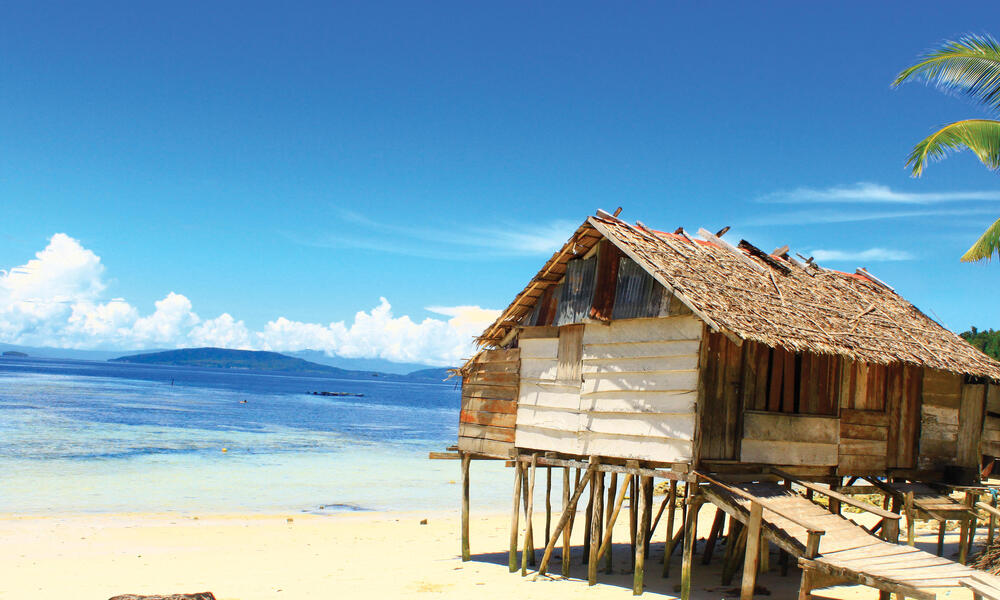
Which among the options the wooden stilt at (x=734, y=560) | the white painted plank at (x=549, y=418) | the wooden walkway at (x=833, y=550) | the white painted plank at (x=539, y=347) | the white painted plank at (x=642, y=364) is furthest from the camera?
the white painted plank at (x=539, y=347)

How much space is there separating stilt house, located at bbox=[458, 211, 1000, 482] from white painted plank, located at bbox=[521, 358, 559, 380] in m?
0.02

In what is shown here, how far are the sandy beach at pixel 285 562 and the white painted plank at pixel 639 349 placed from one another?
136 inches

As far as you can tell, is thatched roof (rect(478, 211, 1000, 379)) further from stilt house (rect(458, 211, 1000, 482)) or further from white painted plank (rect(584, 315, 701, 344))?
white painted plank (rect(584, 315, 701, 344))

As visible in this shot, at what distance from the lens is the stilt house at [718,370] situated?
10938 millimetres

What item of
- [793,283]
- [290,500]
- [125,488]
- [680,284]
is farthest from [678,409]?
[125,488]

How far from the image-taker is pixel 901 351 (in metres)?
12.0

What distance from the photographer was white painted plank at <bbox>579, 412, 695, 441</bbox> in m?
10.8

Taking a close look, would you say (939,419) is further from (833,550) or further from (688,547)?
(688,547)

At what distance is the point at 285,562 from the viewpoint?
15492 mm

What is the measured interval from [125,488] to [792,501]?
21.1 metres

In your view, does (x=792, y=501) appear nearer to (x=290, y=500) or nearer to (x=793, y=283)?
(x=793, y=283)

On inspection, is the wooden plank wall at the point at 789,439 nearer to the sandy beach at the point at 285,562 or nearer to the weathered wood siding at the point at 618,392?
the weathered wood siding at the point at 618,392

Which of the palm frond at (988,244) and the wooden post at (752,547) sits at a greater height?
the palm frond at (988,244)

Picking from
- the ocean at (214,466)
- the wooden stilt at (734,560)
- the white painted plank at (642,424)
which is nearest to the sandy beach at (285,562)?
the wooden stilt at (734,560)
